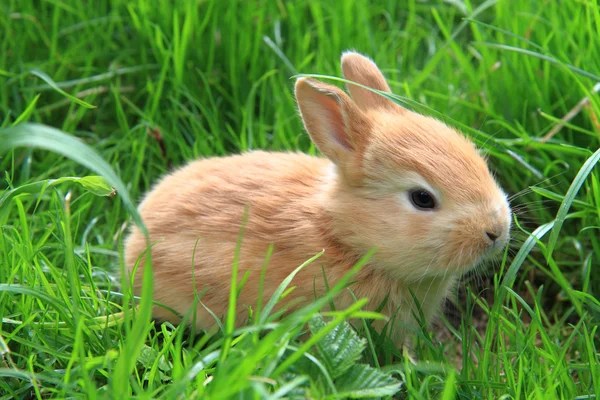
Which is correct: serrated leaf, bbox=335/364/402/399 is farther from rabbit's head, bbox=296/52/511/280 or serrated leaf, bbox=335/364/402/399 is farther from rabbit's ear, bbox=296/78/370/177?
rabbit's ear, bbox=296/78/370/177

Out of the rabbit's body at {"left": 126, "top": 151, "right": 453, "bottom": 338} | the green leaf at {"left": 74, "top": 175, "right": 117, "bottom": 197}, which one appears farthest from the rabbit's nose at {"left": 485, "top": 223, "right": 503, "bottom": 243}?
the green leaf at {"left": 74, "top": 175, "right": 117, "bottom": 197}

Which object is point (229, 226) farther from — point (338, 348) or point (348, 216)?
point (338, 348)

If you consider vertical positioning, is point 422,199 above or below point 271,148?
above

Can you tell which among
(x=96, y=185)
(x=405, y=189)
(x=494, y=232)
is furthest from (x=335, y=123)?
(x=96, y=185)

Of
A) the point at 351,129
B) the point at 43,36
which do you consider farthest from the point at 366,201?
the point at 43,36

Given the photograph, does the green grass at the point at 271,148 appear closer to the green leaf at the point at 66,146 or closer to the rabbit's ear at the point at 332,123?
the green leaf at the point at 66,146
